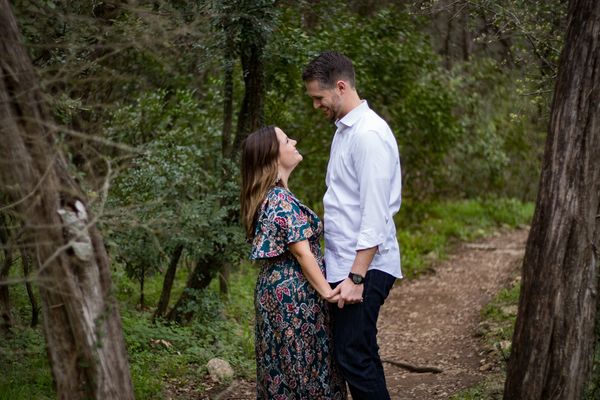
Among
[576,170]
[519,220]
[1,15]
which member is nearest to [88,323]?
[1,15]

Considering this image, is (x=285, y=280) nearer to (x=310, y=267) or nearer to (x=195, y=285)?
(x=310, y=267)

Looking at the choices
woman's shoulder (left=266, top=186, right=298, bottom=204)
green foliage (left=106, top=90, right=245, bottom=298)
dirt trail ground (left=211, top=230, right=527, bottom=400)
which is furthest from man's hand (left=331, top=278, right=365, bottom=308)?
dirt trail ground (left=211, top=230, right=527, bottom=400)

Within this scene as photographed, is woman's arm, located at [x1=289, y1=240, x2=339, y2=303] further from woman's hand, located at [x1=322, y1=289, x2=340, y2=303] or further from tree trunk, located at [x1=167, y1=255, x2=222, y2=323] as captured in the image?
tree trunk, located at [x1=167, y1=255, x2=222, y2=323]

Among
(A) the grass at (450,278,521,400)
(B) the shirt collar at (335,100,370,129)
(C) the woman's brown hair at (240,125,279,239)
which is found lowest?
(A) the grass at (450,278,521,400)

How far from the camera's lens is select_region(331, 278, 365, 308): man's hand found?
3865 millimetres

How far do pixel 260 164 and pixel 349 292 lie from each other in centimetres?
87

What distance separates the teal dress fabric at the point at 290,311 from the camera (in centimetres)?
404

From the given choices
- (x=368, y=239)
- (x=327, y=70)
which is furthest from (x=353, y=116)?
(x=368, y=239)

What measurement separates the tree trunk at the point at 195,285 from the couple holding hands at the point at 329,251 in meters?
2.62

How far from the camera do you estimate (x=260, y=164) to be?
414cm

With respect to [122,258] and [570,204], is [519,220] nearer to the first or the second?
[122,258]

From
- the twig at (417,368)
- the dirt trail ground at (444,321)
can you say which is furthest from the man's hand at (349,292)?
the twig at (417,368)

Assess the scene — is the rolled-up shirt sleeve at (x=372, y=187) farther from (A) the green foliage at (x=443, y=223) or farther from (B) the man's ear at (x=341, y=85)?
(A) the green foliage at (x=443, y=223)

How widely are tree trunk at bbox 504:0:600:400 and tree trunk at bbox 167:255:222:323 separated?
3.44 meters
